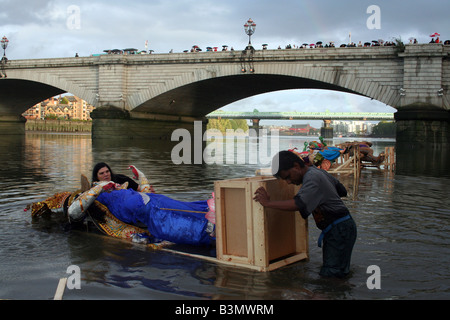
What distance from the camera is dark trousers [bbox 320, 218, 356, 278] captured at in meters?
4.72

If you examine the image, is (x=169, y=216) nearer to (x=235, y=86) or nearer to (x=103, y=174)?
(x=103, y=174)

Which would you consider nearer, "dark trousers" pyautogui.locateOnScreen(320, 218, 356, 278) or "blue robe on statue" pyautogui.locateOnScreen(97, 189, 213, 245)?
"dark trousers" pyautogui.locateOnScreen(320, 218, 356, 278)

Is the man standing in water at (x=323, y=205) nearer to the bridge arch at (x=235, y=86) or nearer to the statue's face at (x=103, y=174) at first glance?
the statue's face at (x=103, y=174)

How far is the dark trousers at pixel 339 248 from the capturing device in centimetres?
472

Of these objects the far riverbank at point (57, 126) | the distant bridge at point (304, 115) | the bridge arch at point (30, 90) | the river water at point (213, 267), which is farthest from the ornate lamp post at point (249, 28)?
the distant bridge at point (304, 115)

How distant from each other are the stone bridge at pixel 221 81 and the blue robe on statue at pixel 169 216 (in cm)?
2709

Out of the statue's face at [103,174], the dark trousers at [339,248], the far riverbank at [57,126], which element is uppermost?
the far riverbank at [57,126]

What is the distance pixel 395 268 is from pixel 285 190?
1606 millimetres

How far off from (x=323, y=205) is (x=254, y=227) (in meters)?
0.76

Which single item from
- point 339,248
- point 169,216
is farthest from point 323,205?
point 169,216

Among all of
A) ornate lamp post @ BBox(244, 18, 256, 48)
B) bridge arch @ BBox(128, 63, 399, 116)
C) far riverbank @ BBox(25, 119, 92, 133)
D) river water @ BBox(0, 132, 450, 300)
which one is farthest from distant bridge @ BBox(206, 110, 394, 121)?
river water @ BBox(0, 132, 450, 300)

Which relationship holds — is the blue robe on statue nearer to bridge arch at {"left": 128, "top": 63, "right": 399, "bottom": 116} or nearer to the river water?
the river water

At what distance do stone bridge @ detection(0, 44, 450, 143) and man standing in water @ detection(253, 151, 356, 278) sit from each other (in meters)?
27.4
